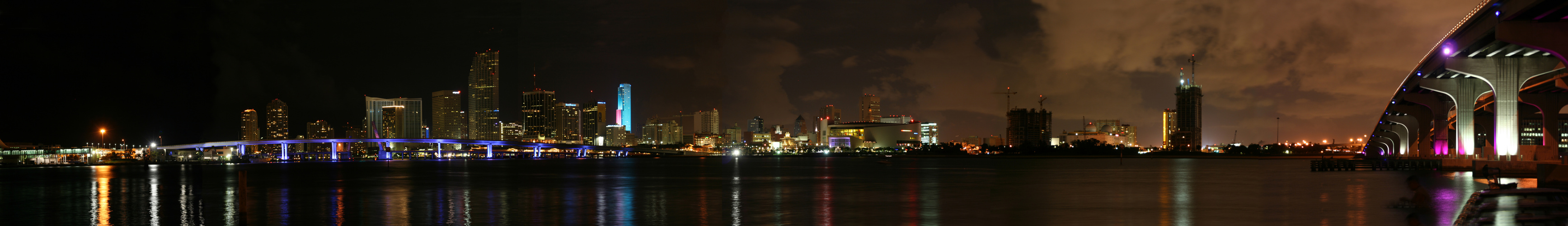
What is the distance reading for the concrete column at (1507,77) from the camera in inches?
1660

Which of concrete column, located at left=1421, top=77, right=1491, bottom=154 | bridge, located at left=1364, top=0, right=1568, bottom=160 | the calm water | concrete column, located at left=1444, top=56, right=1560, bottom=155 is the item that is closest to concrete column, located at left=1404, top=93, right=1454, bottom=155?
bridge, located at left=1364, top=0, right=1568, bottom=160

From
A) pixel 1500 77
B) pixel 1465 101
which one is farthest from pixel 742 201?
pixel 1465 101

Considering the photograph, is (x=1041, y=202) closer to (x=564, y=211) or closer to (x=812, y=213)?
(x=812, y=213)

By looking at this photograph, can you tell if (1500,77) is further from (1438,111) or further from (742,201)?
(742,201)

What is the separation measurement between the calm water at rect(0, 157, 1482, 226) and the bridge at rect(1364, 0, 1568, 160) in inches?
161

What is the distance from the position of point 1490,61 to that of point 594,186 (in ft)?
133

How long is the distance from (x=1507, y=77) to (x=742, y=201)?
126 ft

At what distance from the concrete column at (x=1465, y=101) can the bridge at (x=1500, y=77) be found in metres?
0.04

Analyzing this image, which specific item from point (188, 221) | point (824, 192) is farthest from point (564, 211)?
point (824, 192)

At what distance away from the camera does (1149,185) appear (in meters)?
33.9

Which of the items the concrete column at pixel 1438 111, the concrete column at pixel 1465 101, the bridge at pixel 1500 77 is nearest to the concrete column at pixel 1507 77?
the bridge at pixel 1500 77

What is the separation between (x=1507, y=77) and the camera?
42.4 metres

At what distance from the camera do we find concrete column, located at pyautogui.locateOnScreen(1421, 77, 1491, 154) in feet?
167

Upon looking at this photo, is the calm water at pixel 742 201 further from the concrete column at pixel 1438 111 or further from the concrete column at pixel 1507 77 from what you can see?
the concrete column at pixel 1438 111
